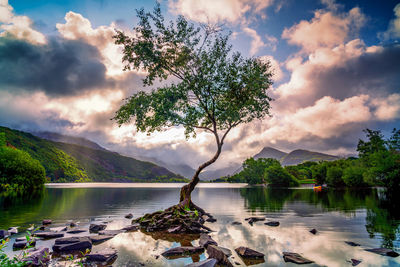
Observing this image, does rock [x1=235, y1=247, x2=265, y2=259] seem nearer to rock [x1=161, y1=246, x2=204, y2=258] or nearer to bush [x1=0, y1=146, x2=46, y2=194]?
rock [x1=161, y1=246, x2=204, y2=258]

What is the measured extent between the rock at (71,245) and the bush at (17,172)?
89.0m

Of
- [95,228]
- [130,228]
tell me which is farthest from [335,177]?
[95,228]

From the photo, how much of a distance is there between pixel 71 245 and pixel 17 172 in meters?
91.9

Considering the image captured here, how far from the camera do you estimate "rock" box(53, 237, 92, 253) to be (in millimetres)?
11969

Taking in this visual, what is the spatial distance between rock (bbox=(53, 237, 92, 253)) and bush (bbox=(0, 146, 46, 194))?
292 feet

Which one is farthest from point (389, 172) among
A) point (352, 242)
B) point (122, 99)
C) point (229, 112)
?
point (122, 99)

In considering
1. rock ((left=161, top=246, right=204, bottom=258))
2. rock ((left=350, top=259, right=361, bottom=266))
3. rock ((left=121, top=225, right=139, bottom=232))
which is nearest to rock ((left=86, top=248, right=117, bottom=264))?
rock ((left=161, top=246, right=204, bottom=258))

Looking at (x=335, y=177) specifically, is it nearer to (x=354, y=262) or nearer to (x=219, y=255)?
(x=354, y=262)

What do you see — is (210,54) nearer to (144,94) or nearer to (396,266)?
(144,94)

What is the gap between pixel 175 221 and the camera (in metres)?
19.4

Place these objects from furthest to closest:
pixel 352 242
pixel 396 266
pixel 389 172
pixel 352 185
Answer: pixel 352 185, pixel 389 172, pixel 352 242, pixel 396 266

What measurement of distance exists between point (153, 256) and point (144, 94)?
67.4ft

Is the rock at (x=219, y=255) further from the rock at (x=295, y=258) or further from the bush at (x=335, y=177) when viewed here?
the bush at (x=335, y=177)

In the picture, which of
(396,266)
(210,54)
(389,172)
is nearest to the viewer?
(396,266)
